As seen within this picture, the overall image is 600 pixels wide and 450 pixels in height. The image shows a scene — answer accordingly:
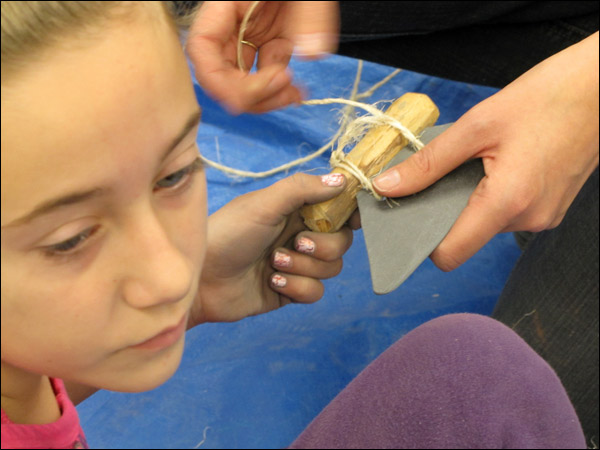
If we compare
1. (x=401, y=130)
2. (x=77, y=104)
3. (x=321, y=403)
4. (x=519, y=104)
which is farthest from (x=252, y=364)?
(x=77, y=104)

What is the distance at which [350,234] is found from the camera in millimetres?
937

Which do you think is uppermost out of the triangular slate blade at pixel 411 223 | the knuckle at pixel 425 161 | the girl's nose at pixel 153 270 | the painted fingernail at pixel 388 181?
the girl's nose at pixel 153 270

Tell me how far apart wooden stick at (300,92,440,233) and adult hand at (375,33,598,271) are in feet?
0.19

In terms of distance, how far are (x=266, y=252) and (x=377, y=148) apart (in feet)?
0.81

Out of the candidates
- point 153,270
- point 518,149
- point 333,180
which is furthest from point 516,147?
point 153,270

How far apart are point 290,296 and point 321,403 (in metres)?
0.21

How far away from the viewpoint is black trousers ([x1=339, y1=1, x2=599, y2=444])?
39.9 inches

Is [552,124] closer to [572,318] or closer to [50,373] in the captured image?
[572,318]

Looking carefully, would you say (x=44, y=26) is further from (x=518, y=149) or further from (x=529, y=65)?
(x=529, y=65)

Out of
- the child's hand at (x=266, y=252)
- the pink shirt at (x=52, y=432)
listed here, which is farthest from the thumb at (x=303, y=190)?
the pink shirt at (x=52, y=432)

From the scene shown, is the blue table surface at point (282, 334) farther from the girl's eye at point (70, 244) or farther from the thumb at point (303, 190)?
the girl's eye at point (70, 244)

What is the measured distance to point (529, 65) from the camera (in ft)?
3.63

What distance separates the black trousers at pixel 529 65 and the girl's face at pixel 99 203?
0.66 meters

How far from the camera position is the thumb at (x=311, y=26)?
1.98 ft
